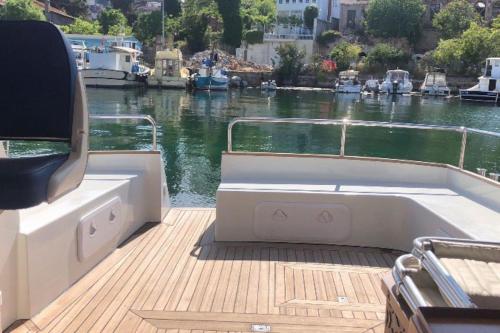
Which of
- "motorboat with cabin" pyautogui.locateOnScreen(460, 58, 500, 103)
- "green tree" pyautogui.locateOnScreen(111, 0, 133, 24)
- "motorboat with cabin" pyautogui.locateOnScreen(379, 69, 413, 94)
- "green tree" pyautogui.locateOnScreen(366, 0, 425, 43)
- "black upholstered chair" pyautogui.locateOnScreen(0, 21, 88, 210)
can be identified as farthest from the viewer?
"green tree" pyautogui.locateOnScreen(111, 0, 133, 24)

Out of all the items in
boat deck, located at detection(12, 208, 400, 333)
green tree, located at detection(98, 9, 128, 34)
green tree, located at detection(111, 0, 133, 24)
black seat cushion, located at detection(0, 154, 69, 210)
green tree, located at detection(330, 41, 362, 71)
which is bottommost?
boat deck, located at detection(12, 208, 400, 333)

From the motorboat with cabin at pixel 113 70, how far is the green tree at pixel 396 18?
3355 cm

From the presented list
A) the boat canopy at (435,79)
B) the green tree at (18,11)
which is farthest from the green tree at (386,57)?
the green tree at (18,11)

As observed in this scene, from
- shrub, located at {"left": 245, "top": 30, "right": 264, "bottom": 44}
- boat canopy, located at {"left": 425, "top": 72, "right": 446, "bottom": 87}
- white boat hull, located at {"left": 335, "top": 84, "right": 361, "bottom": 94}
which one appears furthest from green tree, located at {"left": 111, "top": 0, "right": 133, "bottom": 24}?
boat canopy, located at {"left": 425, "top": 72, "right": 446, "bottom": 87}

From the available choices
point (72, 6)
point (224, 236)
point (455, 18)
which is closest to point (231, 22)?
point (72, 6)

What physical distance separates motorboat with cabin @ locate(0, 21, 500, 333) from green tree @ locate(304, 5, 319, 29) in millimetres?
68760

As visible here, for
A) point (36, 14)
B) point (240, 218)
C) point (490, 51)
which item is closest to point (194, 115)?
point (240, 218)

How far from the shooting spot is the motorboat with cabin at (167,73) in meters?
48.1

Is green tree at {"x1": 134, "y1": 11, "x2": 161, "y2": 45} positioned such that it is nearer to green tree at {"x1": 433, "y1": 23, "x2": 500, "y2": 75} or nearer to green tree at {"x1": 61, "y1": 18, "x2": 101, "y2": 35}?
green tree at {"x1": 61, "y1": 18, "x2": 101, "y2": 35}

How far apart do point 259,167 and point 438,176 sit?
175cm

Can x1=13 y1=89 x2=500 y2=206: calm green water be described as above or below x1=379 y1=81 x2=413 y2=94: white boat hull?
below

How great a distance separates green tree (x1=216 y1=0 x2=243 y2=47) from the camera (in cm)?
6600

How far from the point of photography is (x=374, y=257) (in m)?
4.11

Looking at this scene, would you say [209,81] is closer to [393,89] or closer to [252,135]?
[393,89]
